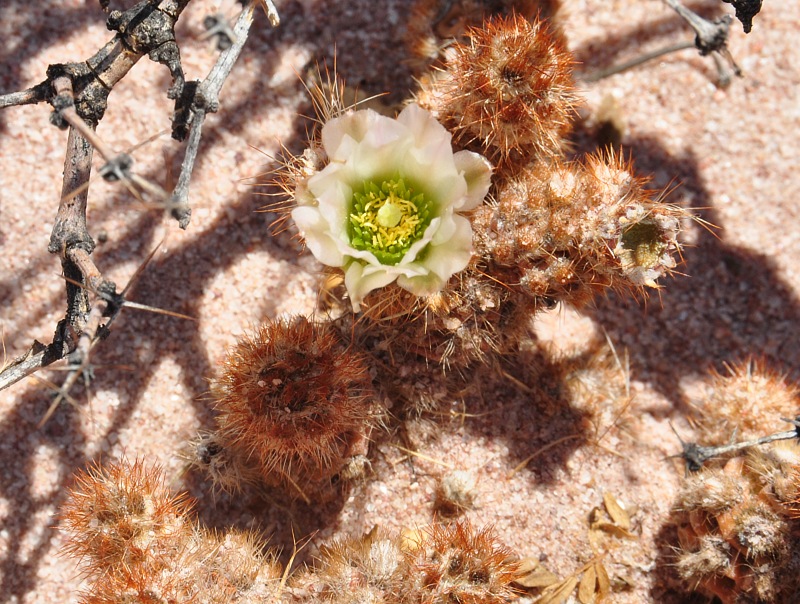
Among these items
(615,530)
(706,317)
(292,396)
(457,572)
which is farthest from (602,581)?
(292,396)

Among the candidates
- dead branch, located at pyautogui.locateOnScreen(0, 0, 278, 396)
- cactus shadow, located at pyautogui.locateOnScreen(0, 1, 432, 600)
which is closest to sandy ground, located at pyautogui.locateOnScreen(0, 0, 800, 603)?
cactus shadow, located at pyautogui.locateOnScreen(0, 1, 432, 600)

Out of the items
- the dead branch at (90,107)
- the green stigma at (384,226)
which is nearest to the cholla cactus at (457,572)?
the green stigma at (384,226)

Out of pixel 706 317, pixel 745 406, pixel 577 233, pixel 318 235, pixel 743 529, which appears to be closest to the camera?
pixel 318 235

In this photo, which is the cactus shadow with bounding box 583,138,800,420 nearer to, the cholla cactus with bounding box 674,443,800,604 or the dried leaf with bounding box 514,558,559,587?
the cholla cactus with bounding box 674,443,800,604

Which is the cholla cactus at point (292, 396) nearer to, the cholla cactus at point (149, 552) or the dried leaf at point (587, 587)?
the cholla cactus at point (149, 552)

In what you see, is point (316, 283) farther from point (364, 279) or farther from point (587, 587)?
point (587, 587)
